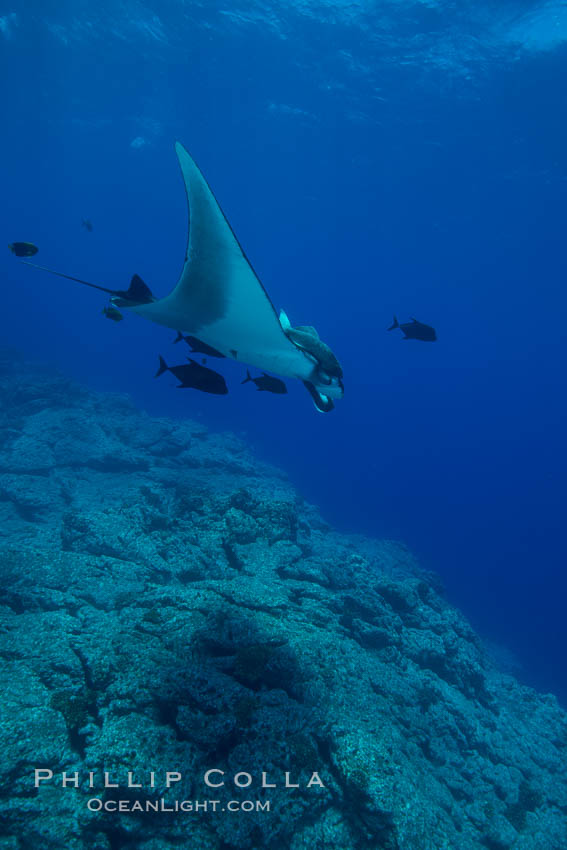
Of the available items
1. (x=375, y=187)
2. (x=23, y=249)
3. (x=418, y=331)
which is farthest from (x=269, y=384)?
(x=375, y=187)

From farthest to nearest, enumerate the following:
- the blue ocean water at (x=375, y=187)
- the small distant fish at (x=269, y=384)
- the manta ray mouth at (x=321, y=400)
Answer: the blue ocean water at (x=375, y=187) → the small distant fish at (x=269, y=384) → the manta ray mouth at (x=321, y=400)

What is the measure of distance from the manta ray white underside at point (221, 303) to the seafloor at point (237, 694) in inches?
123

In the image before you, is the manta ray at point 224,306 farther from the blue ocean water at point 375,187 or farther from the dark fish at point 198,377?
the blue ocean water at point 375,187

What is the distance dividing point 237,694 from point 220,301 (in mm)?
3593

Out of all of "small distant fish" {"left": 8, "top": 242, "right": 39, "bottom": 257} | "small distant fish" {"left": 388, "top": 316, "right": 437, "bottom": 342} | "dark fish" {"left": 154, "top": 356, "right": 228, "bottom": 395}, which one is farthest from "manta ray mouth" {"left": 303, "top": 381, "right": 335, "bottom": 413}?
"small distant fish" {"left": 8, "top": 242, "right": 39, "bottom": 257}

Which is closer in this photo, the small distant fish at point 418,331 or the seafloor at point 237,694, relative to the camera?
the seafloor at point 237,694

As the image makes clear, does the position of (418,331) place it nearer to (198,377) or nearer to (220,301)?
(198,377)

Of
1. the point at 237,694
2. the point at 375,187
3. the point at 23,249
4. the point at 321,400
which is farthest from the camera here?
the point at 375,187

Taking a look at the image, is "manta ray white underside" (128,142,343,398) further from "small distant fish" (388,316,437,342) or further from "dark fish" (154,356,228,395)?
"small distant fish" (388,316,437,342)

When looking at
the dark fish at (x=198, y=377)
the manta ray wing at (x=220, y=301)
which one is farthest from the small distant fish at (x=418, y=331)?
the dark fish at (x=198, y=377)

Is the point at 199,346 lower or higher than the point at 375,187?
lower

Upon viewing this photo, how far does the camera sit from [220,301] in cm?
337

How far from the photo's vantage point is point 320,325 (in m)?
110

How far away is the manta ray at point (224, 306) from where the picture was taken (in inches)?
108
